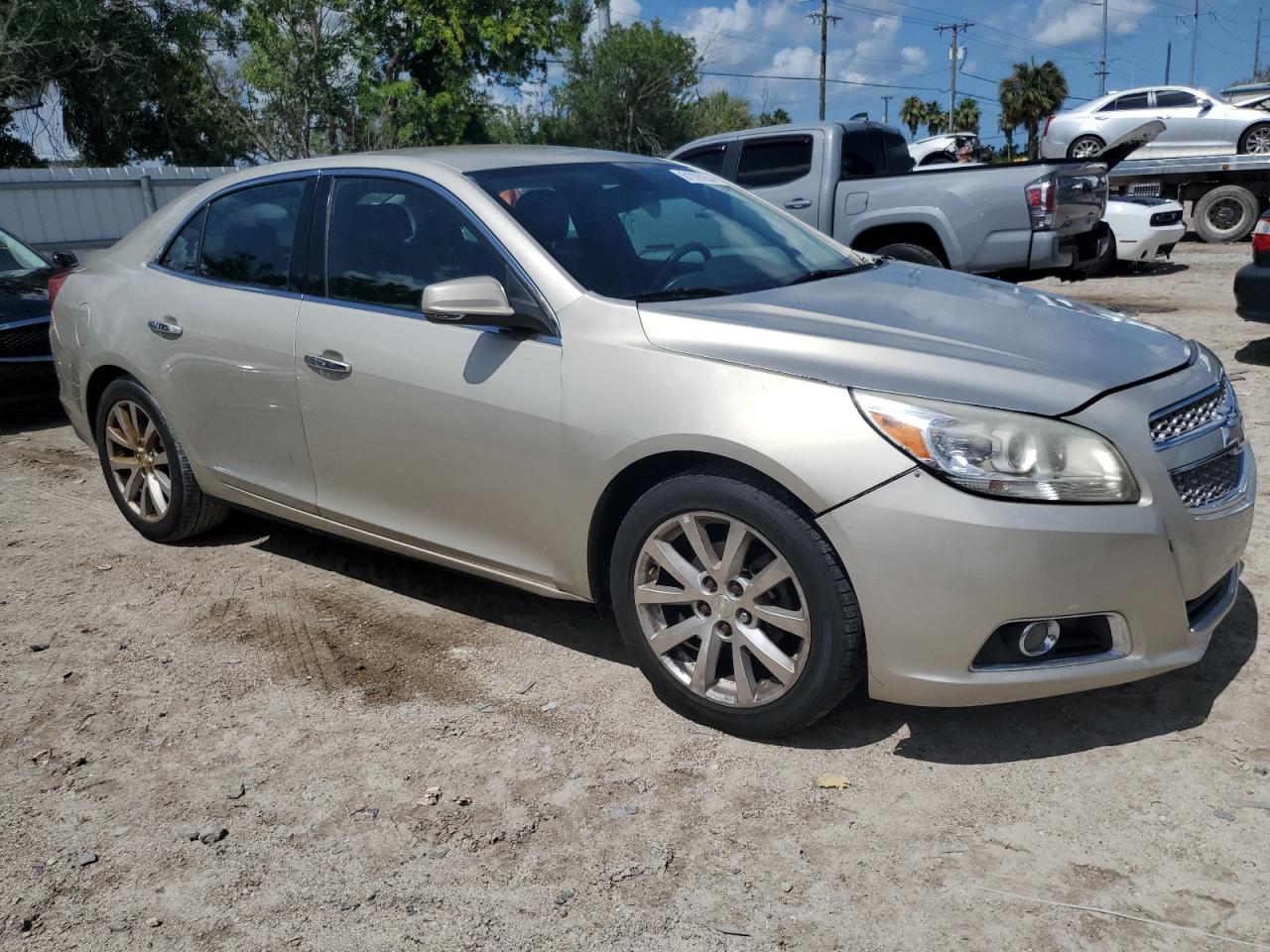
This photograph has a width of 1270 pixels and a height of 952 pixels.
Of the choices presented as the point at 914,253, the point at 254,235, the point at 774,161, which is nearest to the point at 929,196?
the point at 914,253

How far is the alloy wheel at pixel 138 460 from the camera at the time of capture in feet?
16.1

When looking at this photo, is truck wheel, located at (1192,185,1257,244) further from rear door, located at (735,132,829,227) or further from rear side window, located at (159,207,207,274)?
rear side window, located at (159,207,207,274)

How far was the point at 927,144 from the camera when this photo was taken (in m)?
30.9

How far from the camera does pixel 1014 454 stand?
108 inches

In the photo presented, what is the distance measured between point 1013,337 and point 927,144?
2990 centimetres

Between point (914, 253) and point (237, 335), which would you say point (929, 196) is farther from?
point (237, 335)

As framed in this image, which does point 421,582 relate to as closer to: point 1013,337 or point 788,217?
point 788,217

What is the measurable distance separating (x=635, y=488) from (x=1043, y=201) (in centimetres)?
694

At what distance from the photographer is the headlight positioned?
274cm

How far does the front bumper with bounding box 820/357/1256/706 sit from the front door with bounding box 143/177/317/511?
224 centimetres

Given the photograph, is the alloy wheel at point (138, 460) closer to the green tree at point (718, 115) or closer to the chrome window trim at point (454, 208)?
the chrome window trim at point (454, 208)

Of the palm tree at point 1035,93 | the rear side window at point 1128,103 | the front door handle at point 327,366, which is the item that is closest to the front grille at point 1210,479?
the front door handle at point 327,366

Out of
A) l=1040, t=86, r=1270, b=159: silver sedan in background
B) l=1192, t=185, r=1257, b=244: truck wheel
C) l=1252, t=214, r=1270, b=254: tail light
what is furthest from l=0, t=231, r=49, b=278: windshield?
l=1040, t=86, r=1270, b=159: silver sedan in background

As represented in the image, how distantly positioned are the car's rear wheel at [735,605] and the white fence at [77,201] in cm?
1613
